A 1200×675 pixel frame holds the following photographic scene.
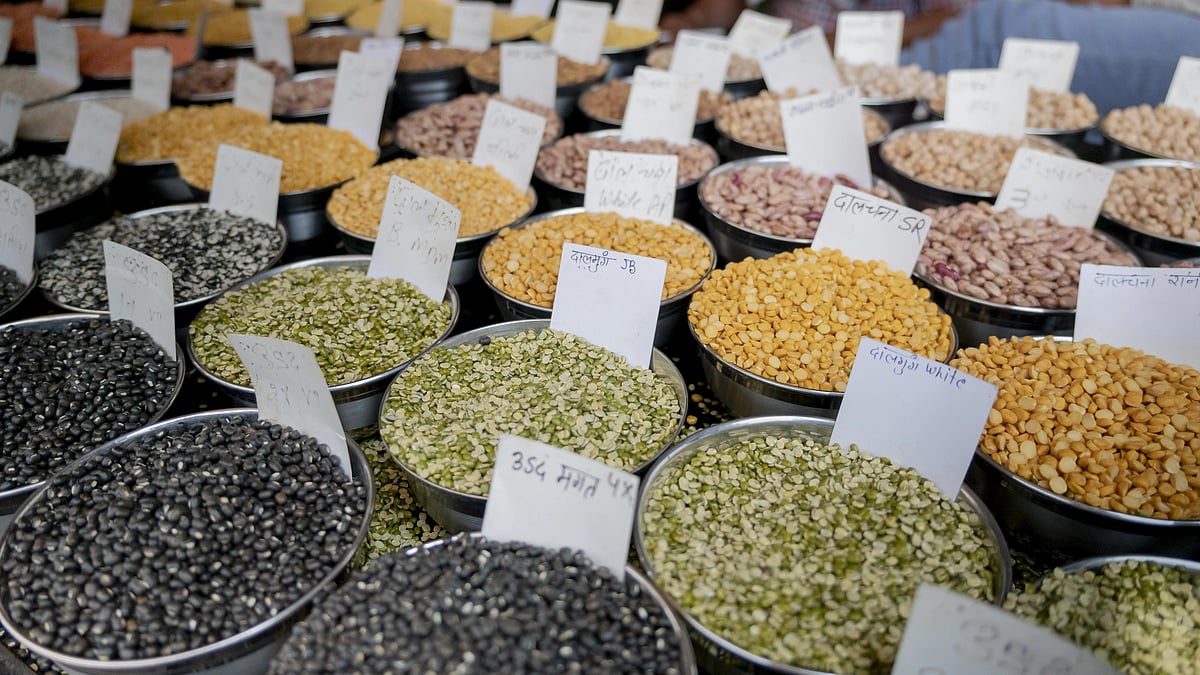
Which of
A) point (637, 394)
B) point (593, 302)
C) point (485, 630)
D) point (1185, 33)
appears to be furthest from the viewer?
point (1185, 33)

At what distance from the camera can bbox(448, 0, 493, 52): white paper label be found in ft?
14.2

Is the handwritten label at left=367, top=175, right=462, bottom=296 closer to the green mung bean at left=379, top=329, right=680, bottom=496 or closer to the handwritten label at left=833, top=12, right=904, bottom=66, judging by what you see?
the green mung bean at left=379, top=329, right=680, bottom=496

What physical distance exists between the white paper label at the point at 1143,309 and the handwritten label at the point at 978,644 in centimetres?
112

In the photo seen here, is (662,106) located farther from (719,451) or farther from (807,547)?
(807,547)

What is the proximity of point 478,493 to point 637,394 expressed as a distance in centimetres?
49

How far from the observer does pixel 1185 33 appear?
3461mm

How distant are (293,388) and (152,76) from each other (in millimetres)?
2805

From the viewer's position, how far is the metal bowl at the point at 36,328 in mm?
1610

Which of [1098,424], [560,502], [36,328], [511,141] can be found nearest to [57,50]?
[36,328]

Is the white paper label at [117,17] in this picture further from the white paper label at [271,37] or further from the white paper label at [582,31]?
the white paper label at [582,31]

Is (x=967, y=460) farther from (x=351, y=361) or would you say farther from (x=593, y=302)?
(x=351, y=361)

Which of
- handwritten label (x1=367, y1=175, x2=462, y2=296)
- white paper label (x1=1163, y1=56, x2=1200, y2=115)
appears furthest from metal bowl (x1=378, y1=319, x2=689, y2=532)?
white paper label (x1=1163, y1=56, x2=1200, y2=115)

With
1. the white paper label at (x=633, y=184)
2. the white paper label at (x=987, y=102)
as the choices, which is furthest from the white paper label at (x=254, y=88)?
the white paper label at (x=987, y=102)

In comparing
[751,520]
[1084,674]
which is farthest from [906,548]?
[1084,674]
